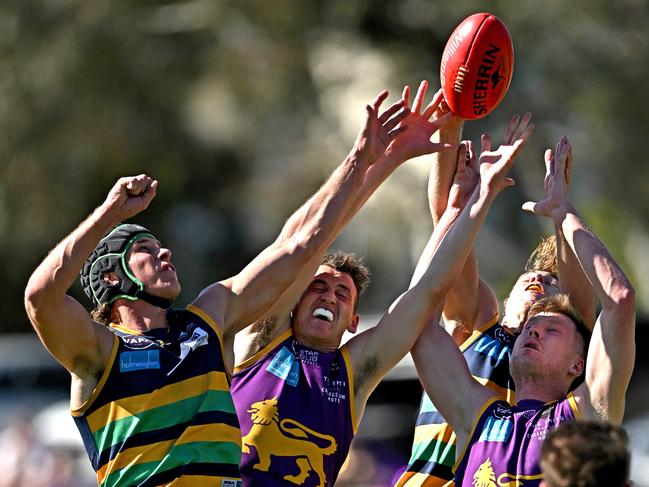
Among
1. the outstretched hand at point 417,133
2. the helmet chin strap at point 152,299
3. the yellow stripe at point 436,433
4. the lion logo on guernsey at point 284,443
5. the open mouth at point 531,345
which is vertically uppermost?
the outstretched hand at point 417,133

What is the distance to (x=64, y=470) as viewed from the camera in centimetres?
1641

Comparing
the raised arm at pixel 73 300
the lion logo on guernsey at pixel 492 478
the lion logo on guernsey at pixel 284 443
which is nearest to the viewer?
the raised arm at pixel 73 300

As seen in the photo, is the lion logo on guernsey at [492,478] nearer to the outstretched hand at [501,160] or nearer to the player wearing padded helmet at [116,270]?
the outstretched hand at [501,160]

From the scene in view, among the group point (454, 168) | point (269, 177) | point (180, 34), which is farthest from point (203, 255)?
point (454, 168)

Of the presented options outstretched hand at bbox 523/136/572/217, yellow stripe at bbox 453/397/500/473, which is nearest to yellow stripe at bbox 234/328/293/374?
yellow stripe at bbox 453/397/500/473

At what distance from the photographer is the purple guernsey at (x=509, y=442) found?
5.99 m

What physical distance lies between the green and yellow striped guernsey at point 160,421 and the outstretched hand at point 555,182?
5.99 ft

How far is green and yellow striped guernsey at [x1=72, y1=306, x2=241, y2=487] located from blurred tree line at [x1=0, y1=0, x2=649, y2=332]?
14.4 m

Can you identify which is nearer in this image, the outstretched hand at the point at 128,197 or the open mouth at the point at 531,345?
the outstretched hand at the point at 128,197

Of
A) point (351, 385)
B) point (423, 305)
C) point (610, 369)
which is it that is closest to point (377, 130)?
point (423, 305)

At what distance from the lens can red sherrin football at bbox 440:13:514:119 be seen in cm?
695

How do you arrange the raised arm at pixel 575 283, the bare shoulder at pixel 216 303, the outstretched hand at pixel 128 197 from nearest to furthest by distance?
the outstretched hand at pixel 128 197 < the bare shoulder at pixel 216 303 < the raised arm at pixel 575 283

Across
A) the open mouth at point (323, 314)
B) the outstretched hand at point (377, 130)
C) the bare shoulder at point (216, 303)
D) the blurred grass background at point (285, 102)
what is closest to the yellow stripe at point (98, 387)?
the bare shoulder at point (216, 303)

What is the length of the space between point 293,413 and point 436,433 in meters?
0.88
